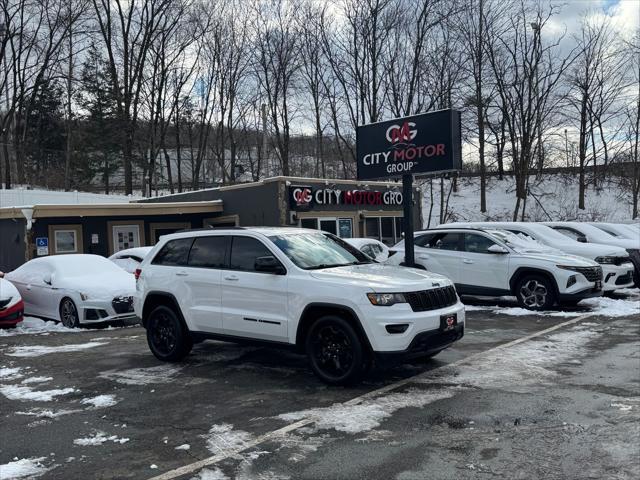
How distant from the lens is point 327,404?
19.1 feet

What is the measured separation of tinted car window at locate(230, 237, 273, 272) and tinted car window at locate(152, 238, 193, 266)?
884 mm

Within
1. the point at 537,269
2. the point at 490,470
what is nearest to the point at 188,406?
the point at 490,470

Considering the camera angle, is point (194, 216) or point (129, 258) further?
point (194, 216)

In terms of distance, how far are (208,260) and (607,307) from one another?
8601 millimetres

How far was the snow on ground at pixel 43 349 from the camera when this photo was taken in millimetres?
9122

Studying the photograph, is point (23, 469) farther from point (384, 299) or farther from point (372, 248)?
point (372, 248)

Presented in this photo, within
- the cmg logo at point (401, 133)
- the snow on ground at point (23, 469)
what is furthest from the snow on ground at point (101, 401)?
the cmg logo at point (401, 133)

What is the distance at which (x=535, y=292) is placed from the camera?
11.8m

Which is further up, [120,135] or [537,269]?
[120,135]

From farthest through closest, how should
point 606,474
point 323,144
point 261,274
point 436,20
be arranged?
point 323,144 < point 436,20 < point 261,274 < point 606,474

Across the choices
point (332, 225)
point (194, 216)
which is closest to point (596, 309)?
point (332, 225)

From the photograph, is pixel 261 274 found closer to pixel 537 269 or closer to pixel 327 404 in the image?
pixel 327 404

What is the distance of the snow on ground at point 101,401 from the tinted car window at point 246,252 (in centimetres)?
210

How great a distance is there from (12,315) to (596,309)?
11.8 meters
